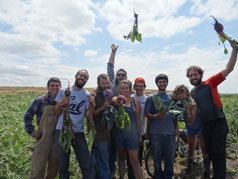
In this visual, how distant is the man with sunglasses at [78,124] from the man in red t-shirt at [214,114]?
2145mm

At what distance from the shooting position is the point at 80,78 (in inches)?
123

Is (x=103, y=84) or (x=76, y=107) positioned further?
(x=103, y=84)

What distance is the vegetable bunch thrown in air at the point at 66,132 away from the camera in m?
2.86

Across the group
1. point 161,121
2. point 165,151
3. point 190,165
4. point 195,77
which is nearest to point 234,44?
point 195,77

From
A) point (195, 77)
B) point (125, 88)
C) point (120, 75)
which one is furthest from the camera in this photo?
point (120, 75)

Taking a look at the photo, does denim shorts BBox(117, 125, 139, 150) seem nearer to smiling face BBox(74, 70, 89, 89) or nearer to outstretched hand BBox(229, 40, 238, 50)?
smiling face BBox(74, 70, 89, 89)

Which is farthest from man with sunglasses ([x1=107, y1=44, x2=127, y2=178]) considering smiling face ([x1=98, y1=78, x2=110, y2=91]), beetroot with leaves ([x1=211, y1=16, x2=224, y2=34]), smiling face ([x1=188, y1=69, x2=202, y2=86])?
beetroot with leaves ([x1=211, y1=16, x2=224, y2=34])

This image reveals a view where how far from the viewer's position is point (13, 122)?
755 centimetres

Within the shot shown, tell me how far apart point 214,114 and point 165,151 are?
115cm

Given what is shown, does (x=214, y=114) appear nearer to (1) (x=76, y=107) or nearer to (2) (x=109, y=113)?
(2) (x=109, y=113)

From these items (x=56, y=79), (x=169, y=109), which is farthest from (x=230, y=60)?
(x=56, y=79)

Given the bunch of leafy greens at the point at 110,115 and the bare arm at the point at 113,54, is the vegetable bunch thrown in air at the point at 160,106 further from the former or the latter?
the bare arm at the point at 113,54

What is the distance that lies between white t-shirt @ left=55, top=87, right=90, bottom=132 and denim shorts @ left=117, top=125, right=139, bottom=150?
0.74 m

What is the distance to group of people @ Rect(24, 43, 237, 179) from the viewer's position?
3.07 metres
